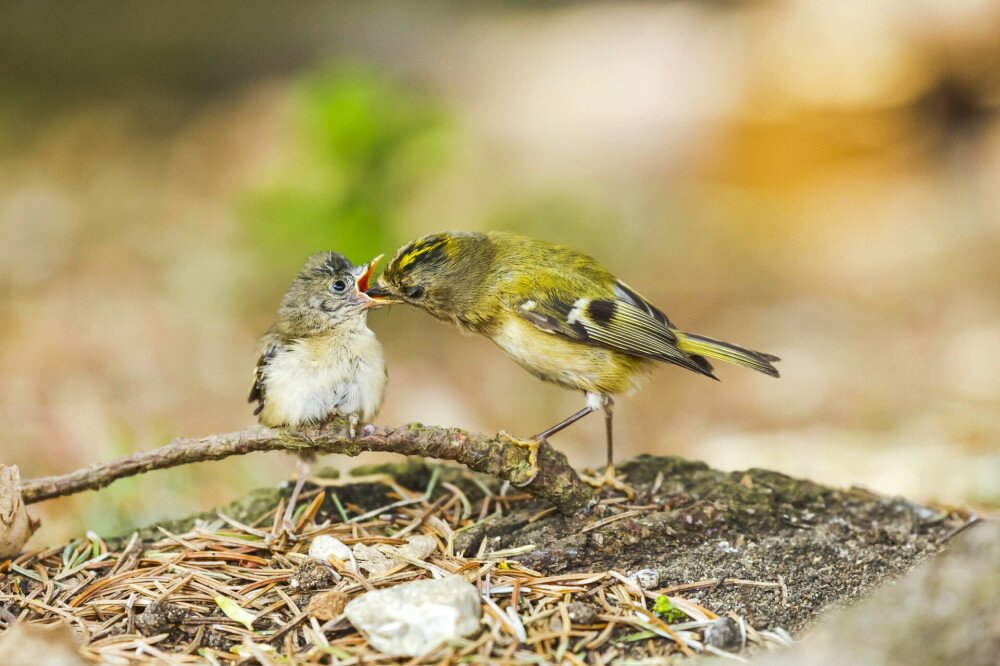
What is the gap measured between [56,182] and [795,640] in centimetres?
857

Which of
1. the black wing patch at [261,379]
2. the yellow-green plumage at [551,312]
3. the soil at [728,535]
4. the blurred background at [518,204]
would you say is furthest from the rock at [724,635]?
the blurred background at [518,204]

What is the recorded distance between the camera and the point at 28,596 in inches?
116

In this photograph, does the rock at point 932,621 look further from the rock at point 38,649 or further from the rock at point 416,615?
the rock at point 38,649

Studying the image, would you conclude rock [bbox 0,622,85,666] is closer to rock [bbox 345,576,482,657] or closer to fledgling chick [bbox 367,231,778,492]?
rock [bbox 345,576,482,657]

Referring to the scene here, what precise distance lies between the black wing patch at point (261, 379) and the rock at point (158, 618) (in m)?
0.98

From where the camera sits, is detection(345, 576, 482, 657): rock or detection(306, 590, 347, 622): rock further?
detection(306, 590, 347, 622): rock

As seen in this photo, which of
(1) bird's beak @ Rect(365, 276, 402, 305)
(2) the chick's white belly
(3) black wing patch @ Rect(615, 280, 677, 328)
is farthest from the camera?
(3) black wing patch @ Rect(615, 280, 677, 328)

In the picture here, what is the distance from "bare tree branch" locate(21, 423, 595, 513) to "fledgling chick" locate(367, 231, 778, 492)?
694 millimetres

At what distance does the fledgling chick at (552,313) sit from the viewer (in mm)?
3930

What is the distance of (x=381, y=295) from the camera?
4035 millimetres

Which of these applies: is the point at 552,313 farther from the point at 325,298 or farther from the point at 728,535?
the point at 728,535

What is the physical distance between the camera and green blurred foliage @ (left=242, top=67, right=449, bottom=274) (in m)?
6.66

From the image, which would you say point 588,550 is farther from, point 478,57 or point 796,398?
point 478,57

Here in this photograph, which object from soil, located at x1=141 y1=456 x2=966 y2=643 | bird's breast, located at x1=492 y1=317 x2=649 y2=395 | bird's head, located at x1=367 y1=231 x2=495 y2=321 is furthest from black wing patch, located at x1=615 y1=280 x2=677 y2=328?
soil, located at x1=141 y1=456 x2=966 y2=643
